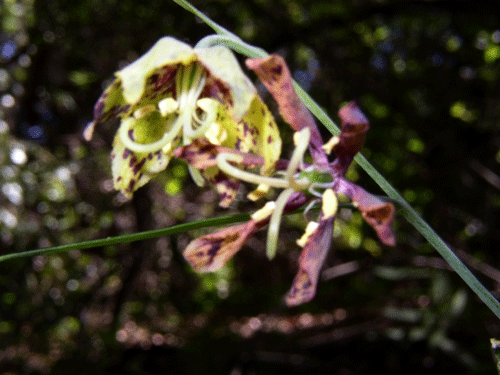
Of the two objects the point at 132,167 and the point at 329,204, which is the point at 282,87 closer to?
the point at 329,204

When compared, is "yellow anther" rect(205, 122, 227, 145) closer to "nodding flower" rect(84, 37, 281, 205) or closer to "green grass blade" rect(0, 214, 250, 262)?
"nodding flower" rect(84, 37, 281, 205)

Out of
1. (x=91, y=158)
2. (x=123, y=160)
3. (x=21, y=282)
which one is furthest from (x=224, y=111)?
(x=91, y=158)

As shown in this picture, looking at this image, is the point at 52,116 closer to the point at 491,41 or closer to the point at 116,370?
the point at 116,370

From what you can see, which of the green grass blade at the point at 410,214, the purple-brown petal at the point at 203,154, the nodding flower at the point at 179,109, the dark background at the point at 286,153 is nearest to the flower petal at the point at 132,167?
the nodding flower at the point at 179,109

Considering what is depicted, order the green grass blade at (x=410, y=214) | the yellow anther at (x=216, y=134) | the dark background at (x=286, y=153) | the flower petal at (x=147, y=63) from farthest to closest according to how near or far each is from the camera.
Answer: the dark background at (x=286, y=153) < the yellow anther at (x=216, y=134) < the flower petal at (x=147, y=63) < the green grass blade at (x=410, y=214)

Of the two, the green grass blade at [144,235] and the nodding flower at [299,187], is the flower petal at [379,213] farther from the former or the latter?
the green grass blade at [144,235]

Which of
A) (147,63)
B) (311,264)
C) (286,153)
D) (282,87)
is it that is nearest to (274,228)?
(311,264)

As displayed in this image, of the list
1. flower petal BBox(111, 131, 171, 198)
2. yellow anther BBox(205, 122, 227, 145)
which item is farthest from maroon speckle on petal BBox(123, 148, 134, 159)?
yellow anther BBox(205, 122, 227, 145)
